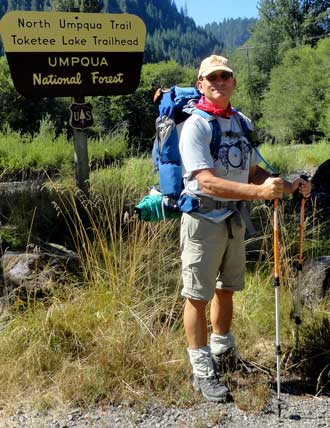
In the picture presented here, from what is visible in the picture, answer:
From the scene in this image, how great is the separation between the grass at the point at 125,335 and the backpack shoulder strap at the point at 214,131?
3.91 ft

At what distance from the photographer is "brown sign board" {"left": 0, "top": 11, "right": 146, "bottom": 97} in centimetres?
487

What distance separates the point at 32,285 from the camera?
12.1 feet

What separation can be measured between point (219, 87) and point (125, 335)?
1560 mm

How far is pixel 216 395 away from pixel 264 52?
49.2 meters

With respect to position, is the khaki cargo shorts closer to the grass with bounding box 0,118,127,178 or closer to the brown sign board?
the brown sign board

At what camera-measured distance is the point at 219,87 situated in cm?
275

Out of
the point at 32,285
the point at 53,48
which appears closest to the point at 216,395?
the point at 32,285

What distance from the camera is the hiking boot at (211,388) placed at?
2.85 metres

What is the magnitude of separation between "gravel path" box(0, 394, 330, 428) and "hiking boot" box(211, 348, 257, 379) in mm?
337

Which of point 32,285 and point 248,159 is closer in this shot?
point 248,159

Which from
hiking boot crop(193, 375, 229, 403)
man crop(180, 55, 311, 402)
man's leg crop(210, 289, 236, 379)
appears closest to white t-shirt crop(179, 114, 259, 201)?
man crop(180, 55, 311, 402)

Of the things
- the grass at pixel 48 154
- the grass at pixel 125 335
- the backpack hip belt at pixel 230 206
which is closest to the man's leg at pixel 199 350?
the grass at pixel 125 335

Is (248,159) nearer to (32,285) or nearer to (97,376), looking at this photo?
(97,376)

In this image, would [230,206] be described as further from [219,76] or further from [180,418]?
[180,418]
